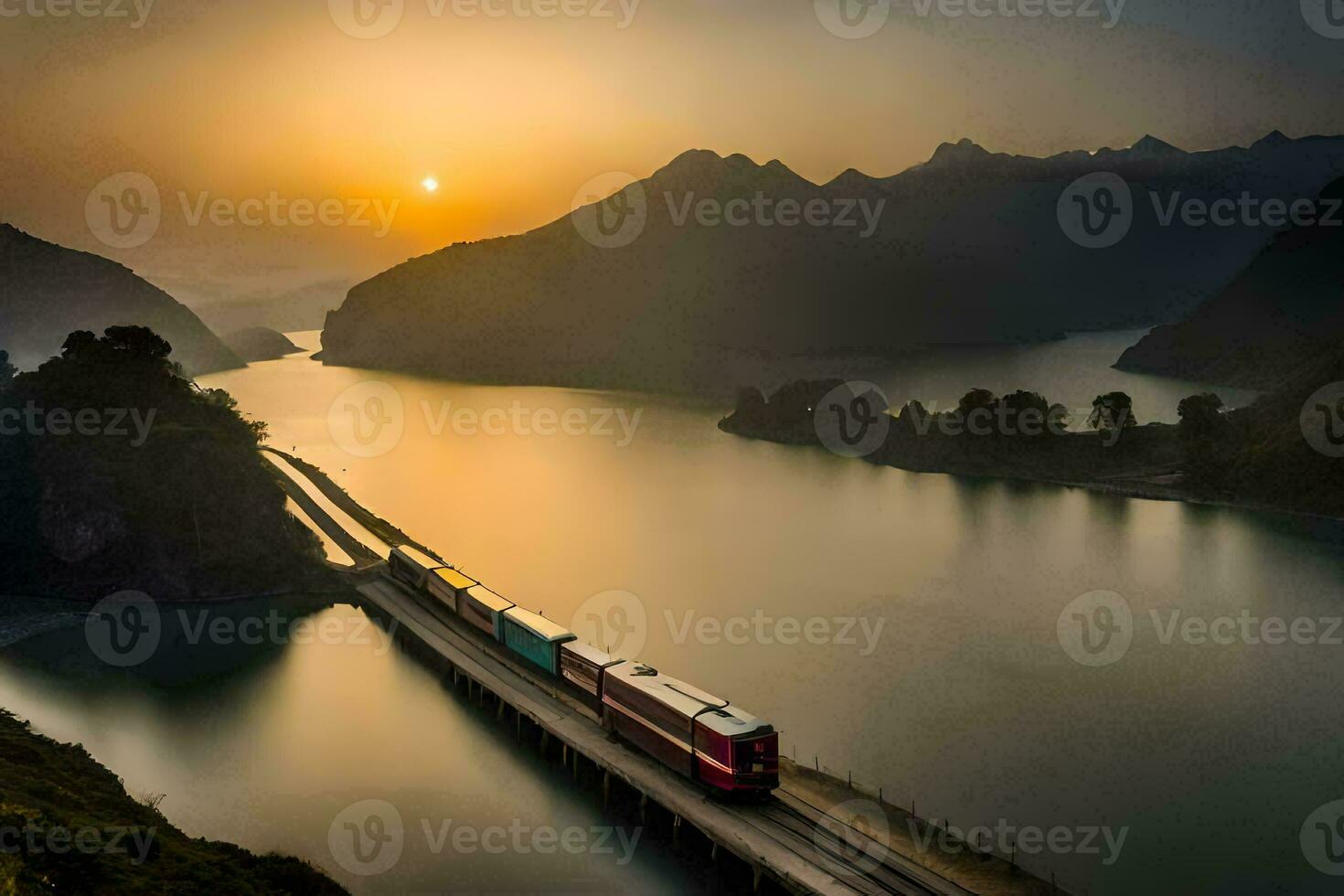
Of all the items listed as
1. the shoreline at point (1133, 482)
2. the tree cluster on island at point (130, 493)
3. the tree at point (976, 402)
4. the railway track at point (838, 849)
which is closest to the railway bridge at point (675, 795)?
the railway track at point (838, 849)

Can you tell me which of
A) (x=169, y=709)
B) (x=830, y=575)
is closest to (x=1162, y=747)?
(x=830, y=575)

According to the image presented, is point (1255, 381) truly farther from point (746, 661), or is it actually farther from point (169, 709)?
point (169, 709)

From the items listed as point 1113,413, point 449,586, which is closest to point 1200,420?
point 1113,413

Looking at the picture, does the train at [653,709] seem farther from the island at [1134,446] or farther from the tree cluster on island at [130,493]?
the island at [1134,446]

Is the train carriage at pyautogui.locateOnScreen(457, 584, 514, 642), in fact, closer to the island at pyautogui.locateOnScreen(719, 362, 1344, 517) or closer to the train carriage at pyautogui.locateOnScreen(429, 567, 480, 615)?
the train carriage at pyautogui.locateOnScreen(429, 567, 480, 615)

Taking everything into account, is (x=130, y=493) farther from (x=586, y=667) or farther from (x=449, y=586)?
(x=586, y=667)

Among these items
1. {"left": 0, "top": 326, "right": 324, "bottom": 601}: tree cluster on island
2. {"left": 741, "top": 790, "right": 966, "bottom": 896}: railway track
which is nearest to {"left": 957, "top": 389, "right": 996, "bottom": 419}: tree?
{"left": 0, "top": 326, "right": 324, "bottom": 601}: tree cluster on island
